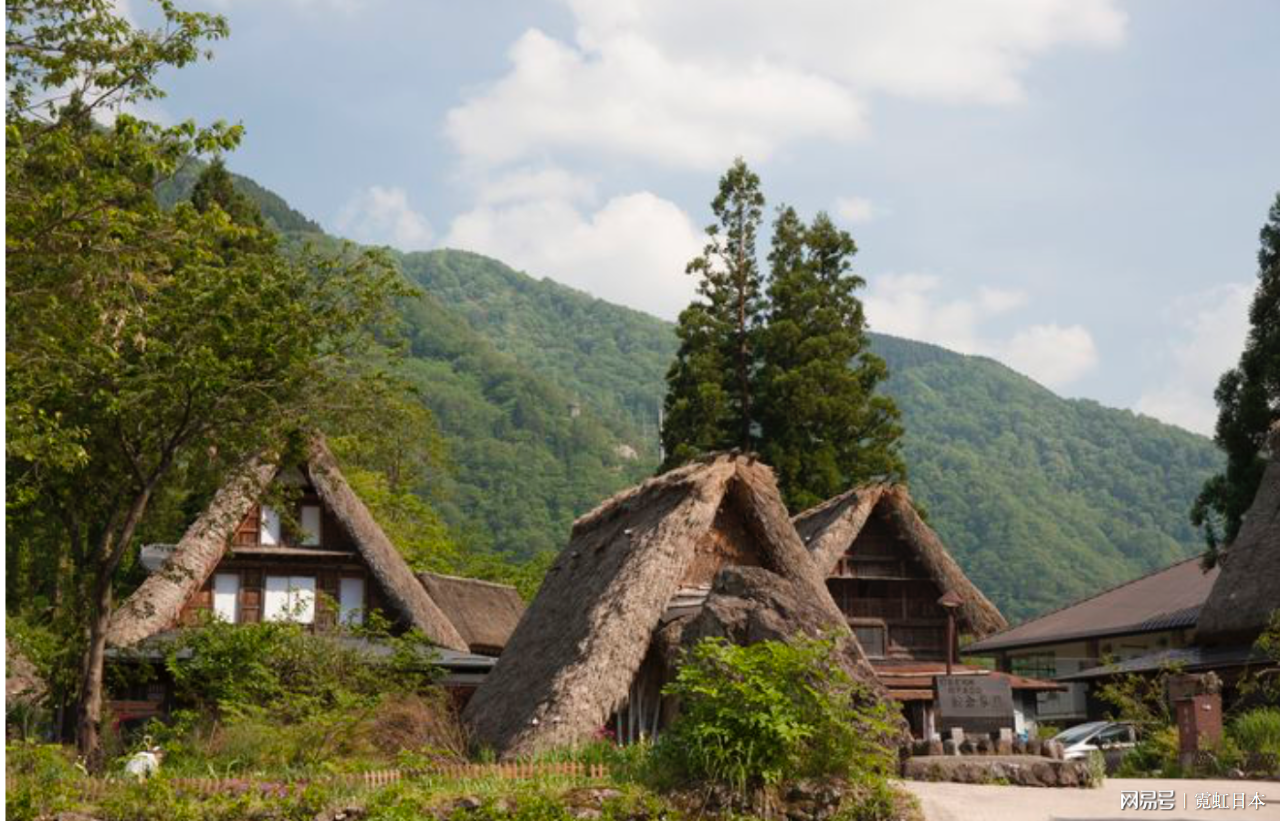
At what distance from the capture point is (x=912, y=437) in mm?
118938

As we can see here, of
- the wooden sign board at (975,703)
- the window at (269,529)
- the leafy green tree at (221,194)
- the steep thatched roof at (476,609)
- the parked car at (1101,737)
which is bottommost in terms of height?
the parked car at (1101,737)

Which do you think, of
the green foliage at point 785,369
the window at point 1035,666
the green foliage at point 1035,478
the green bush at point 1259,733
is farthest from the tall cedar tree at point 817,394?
the green foliage at point 1035,478

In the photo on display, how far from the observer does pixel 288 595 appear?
29.2 m

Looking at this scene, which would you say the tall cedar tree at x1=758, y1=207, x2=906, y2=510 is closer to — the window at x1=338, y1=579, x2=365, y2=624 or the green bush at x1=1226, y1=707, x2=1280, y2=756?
the window at x1=338, y1=579, x2=365, y2=624

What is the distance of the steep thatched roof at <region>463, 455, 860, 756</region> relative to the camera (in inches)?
714

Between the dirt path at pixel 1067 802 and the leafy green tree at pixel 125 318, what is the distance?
406 inches

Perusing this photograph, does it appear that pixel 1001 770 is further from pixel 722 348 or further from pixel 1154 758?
pixel 722 348

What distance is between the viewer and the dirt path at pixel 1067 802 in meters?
13.2

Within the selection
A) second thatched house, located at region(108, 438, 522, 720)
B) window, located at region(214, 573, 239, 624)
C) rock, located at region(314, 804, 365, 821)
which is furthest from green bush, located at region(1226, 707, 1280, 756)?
window, located at region(214, 573, 239, 624)

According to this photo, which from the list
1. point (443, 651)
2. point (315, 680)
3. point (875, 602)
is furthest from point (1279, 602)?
point (315, 680)

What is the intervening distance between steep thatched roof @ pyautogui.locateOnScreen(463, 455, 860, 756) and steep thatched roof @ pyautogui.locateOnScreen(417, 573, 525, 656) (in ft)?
33.5

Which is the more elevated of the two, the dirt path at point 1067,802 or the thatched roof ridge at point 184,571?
the thatched roof ridge at point 184,571

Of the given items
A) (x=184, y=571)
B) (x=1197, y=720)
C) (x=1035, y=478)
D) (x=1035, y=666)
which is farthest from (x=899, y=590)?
(x=1035, y=478)

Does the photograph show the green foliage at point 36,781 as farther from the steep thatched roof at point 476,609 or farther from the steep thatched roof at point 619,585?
the steep thatched roof at point 476,609
